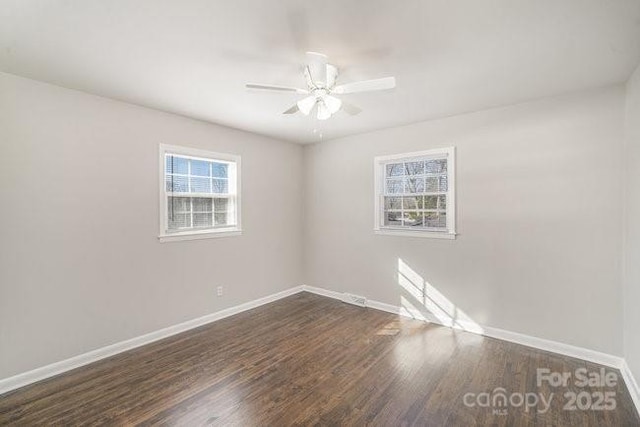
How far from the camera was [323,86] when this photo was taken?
2244mm

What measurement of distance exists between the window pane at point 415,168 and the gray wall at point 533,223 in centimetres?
21

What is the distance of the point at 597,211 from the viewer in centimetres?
269

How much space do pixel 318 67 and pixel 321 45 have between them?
163 mm

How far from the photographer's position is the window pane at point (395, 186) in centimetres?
406

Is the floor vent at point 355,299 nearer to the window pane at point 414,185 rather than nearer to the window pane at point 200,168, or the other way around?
the window pane at point 414,185

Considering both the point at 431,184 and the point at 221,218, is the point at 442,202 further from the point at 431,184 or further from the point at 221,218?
the point at 221,218

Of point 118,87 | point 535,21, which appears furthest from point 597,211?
point 118,87

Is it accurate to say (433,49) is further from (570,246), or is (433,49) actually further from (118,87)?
(118,87)

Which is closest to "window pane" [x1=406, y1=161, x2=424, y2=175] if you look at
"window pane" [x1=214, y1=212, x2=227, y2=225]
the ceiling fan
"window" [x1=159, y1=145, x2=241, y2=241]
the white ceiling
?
the white ceiling

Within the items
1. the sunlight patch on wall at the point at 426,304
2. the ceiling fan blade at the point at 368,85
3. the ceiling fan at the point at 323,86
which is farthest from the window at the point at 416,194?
the ceiling fan blade at the point at 368,85

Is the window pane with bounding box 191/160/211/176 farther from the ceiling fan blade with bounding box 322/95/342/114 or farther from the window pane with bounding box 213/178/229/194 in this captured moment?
the ceiling fan blade with bounding box 322/95/342/114

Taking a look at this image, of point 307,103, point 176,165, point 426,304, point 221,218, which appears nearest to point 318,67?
point 307,103

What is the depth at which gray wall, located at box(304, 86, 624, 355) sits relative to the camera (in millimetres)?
2660

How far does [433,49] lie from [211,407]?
10.1 feet
